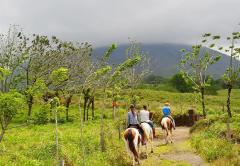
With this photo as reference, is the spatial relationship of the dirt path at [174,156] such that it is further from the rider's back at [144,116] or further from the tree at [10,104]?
the tree at [10,104]

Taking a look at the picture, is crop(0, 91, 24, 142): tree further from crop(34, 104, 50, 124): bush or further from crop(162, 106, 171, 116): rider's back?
crop(162, 106, 171, 116): rider's back

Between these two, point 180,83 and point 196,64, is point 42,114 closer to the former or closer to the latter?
point 196,64

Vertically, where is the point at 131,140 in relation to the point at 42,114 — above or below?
below

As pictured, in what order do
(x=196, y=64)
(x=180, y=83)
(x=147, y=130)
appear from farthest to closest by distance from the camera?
(x=180, y=83) < (x=196, y=64) < (x=147, y=130)

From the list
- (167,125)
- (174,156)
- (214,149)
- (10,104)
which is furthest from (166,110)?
(10,104)

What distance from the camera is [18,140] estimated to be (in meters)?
23.5

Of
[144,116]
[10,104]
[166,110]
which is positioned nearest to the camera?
[10,104]

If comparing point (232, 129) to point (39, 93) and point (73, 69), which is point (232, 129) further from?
point (73, 69)

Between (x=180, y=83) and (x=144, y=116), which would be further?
(x=180, y=83)

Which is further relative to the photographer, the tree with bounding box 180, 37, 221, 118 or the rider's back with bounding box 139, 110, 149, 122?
the tree with bounding box 180, 37, 221, 118

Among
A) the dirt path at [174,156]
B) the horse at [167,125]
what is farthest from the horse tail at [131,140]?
the horse at [167,125]

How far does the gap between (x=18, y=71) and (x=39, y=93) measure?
33867mm

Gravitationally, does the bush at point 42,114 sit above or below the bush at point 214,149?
above

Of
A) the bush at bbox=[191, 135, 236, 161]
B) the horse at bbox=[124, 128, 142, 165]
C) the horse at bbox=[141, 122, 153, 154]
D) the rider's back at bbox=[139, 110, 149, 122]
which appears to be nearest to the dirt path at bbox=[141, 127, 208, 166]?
the bush at bbox=[191, 135, 236, 161]
